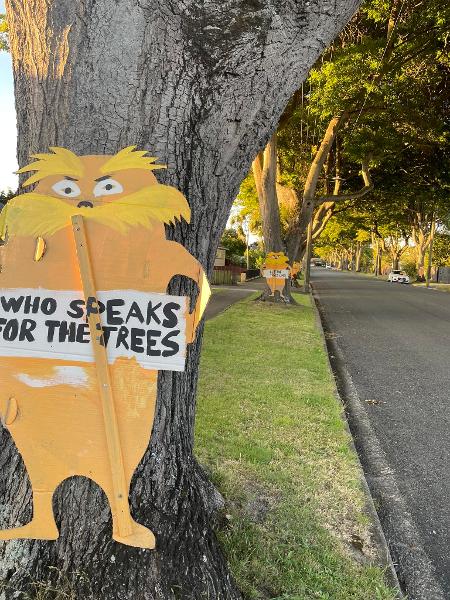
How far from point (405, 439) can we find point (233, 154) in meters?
3.82

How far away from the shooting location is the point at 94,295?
209 cm

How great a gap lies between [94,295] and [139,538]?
104cm

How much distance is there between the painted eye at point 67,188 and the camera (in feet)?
6.94

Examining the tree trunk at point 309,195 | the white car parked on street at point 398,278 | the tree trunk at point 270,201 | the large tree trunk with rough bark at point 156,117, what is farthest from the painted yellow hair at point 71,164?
the white car parked on street at point 398,278

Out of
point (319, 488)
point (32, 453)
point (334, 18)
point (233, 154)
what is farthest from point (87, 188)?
point (319, 488)

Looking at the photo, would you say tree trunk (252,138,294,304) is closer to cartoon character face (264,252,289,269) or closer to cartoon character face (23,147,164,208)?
cartoon character face (264,252,289,269)

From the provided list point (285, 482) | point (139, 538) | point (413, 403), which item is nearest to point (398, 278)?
point (413, 403)

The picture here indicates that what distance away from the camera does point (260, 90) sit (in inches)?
92.7

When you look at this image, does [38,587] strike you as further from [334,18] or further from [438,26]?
[438,26]

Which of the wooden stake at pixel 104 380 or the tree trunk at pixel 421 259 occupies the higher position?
the tree trunk at pixel 421 259

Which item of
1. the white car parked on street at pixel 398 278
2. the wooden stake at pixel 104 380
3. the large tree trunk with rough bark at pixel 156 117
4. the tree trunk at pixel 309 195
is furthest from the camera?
the white car parked on street at pixel 398 278

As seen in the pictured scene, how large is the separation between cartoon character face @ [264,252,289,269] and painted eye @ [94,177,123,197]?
45.3ft

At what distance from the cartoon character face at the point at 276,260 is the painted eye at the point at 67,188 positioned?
45.4 feet

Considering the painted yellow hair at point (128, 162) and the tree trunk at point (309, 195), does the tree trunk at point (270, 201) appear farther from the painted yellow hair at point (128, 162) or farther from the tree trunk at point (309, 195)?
the painted yellow hair at point (128, 162)
